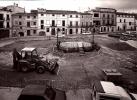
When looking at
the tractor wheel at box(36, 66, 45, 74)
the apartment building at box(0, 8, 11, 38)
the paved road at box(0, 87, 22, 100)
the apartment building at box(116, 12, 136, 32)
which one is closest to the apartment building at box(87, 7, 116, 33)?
the apartment building at box(116, 12, 136, 32)

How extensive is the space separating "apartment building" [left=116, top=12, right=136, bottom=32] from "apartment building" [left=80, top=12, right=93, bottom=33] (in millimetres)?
15005

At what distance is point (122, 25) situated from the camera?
73.0m

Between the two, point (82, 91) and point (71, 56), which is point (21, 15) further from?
point (82, 91)

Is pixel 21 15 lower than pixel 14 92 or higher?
higher

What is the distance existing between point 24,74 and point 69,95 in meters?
6.58

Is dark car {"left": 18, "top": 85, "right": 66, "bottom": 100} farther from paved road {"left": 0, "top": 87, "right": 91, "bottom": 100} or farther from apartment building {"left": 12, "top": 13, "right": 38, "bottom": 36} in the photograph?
apartment building {"left": 12, "top": 13, "right": 38, "bottom": 36}

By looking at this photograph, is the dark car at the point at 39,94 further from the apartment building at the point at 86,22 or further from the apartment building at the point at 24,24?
the apartment building at the point at 86,22

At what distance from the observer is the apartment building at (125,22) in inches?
2842

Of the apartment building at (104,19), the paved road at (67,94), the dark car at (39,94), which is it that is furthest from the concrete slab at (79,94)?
the apartment building at (104,19)

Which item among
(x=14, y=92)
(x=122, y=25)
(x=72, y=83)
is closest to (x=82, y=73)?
(x=72, y=83)

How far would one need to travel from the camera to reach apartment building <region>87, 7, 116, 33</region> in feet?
216

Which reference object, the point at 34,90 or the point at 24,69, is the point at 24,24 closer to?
the point at 24,69

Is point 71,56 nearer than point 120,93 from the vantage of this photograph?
No

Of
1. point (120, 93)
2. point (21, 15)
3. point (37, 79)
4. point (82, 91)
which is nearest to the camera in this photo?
point (120, 93)
